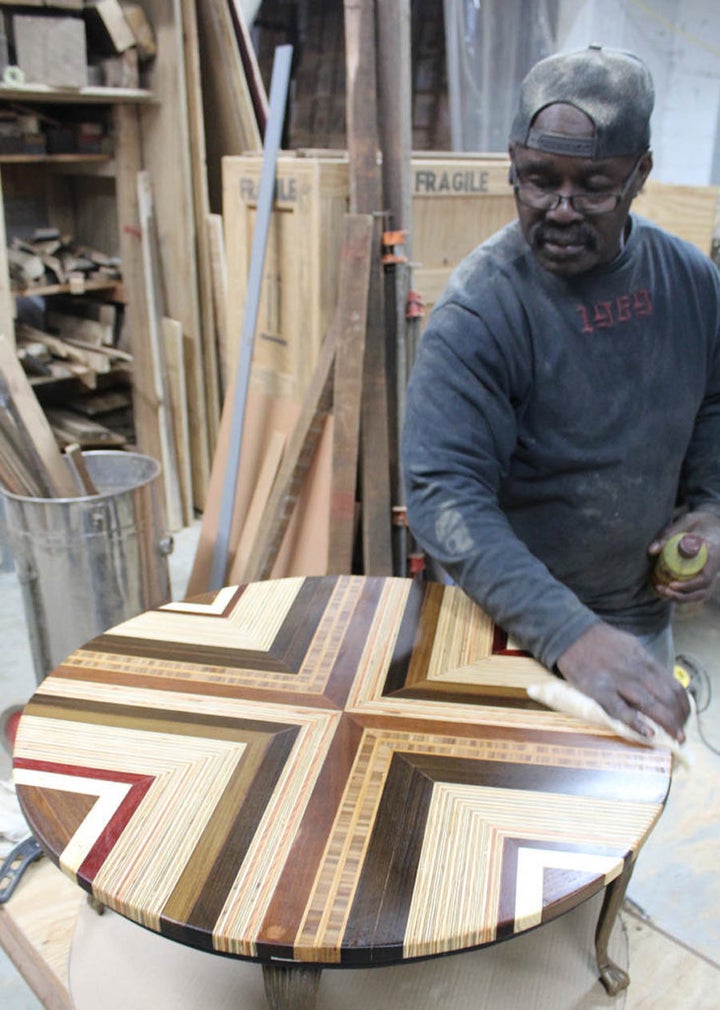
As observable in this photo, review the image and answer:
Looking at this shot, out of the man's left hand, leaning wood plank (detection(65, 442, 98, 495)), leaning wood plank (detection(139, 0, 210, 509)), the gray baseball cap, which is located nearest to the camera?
the gray baseball cap

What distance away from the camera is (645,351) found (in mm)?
1422

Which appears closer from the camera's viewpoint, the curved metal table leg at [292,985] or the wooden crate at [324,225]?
the curved metal table leg at [292,985]

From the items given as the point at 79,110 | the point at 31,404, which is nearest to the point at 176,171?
the point at 79,110

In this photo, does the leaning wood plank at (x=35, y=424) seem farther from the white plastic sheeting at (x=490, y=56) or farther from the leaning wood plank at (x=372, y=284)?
the white plastic sheeting at (x=490, y=56)

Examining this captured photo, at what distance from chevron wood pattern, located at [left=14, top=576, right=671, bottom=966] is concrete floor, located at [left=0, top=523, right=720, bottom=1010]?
0.51m

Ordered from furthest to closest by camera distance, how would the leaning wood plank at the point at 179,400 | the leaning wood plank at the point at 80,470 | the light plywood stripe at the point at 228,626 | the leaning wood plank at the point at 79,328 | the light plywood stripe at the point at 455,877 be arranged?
the leaning wood plank at the point at 79,328 < the leaning wood plank at the point at 179,400 < the leaning wood plank at the point at 80,470 < the light plywood stripe at the point at 228,626 < the light plywood stripe at the point at 455,877

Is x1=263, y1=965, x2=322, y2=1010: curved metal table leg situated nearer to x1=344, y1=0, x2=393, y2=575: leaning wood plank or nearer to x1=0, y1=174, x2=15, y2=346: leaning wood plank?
x1=344, y1=0, x2=393, y2=575: leaning wood plank

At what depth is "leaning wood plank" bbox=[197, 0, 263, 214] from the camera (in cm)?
352

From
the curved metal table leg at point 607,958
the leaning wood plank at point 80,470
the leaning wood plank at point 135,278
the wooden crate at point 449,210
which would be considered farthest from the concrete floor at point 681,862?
the wooden crate at point 449,210

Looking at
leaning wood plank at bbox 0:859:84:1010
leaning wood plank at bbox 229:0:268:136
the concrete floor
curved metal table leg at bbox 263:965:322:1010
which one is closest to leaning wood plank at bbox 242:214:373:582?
the concrete floor

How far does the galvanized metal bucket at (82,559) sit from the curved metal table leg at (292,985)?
1.74 meters

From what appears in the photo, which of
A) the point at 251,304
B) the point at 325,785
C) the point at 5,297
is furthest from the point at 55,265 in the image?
the point at 325,785

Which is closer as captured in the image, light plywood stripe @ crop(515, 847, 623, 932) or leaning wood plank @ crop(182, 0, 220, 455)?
light plywood stripe @ crop(515, 847, 623, 932)

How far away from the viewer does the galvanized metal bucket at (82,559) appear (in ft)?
8.05
